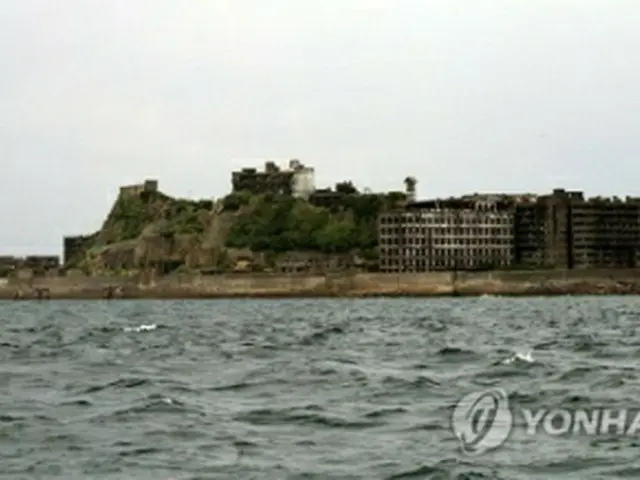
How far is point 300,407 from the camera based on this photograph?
24.0 m

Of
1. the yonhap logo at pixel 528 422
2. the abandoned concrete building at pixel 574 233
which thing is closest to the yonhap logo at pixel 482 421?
the yonhap logo at pixel 528 422

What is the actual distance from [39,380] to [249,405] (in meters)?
8.21

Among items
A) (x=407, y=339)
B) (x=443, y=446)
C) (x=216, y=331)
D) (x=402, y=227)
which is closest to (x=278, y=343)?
(x=407, y=339)

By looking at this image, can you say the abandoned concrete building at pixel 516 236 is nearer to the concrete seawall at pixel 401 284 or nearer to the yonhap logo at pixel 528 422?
the concrete seawall at pixel 401 284

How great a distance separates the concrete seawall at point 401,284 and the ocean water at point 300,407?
11584 centimetres

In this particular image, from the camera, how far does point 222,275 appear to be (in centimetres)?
17162

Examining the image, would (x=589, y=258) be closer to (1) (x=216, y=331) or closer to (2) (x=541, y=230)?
(2) (x=541, y=230)

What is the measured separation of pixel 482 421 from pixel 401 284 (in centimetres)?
14271

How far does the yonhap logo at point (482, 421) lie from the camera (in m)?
19.1

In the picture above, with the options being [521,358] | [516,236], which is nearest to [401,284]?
[516,236]

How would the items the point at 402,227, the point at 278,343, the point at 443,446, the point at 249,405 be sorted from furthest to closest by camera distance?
→ the point at 402,227 → the point at 278,343 → the point at 249,405 → the point at 443,446

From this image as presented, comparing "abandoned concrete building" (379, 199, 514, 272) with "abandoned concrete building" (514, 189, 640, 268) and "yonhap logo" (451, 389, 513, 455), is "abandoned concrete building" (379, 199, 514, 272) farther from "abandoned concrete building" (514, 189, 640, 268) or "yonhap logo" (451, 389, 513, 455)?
"yonhap logo" (451, 389, 513, 455)

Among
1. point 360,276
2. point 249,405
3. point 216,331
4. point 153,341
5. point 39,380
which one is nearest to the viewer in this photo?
point 249,405

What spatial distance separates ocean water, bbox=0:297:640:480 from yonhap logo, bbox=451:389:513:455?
0.18 m
